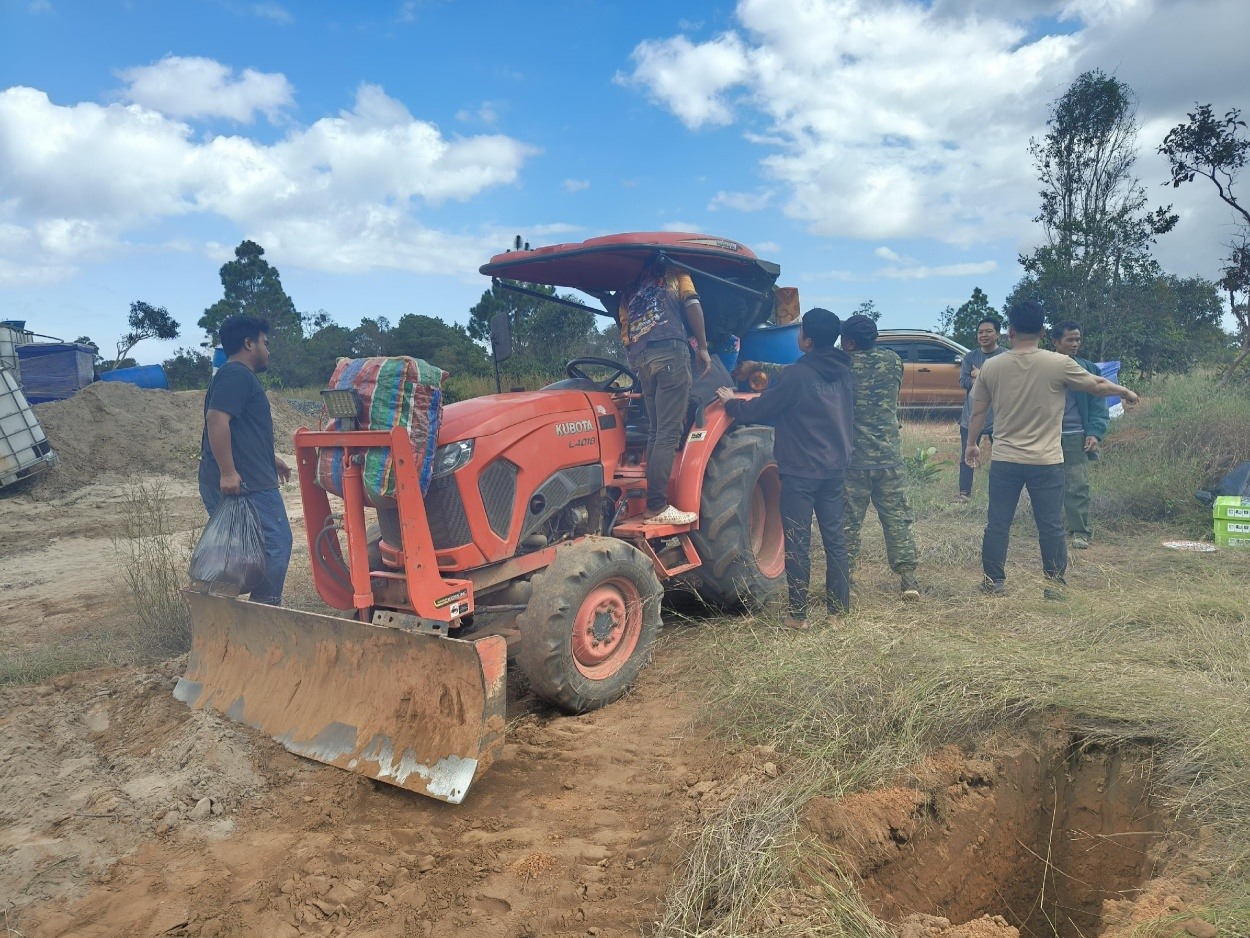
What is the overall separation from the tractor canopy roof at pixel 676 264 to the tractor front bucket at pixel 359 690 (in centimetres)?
230

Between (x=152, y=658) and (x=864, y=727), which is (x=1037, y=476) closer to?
(x=864, y=727)

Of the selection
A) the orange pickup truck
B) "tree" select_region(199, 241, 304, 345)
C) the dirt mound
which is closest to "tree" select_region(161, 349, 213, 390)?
"tree" select_region(199, 241, 304, 345)

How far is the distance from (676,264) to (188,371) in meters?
28.1

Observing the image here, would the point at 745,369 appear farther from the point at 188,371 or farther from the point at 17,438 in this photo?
the point at 188,371

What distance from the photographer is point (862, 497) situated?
554 cm

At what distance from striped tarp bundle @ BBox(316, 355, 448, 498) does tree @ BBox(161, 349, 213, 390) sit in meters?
25.9

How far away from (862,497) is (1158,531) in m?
3.53

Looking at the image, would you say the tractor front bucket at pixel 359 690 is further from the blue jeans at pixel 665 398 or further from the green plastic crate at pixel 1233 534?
the green plastic crate at pixel 1233 534

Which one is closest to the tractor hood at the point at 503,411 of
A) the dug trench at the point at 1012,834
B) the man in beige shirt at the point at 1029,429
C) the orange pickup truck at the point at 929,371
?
the dug trench at the point at 1012,834

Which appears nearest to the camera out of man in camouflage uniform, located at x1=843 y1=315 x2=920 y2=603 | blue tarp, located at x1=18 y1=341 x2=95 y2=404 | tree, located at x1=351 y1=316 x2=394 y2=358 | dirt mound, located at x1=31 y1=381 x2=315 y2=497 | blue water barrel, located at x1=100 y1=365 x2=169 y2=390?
man in camouflage uniform, located at x1=843 y1=315 x2=920 y2=603

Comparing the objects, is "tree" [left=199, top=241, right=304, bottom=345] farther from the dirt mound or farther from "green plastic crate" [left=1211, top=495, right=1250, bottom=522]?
"green plastic crate" [left=1211, top=495, right=1250, bottom=522]

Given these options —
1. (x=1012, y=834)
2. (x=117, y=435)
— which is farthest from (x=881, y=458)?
(x=117, y=435)

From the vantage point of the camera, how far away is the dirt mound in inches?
511

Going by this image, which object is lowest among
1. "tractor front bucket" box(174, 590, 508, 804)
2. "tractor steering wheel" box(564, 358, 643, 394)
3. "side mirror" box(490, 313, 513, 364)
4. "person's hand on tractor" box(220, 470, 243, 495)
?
"tractor front bucket" box(174, 590, 508, 804)
